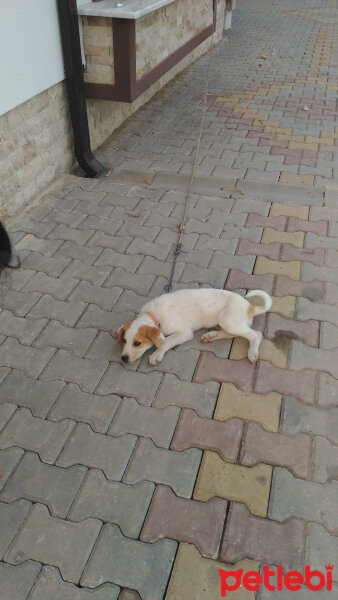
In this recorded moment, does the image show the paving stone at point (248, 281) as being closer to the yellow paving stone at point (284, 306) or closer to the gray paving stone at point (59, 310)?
the yellow paving stone at point (284, 306)

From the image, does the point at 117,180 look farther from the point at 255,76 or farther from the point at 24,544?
the point at 255,76

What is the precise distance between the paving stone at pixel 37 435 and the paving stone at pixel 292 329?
1.60 m

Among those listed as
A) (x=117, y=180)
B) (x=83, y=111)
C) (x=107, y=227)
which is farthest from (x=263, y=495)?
(x=83, y=111)

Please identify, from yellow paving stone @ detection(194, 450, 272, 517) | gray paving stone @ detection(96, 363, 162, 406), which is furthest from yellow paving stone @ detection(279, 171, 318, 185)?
yellow paving stone @ detection(194, 450, 272, 517)

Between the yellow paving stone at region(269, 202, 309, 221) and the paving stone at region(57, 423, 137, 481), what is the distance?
9.95 ft

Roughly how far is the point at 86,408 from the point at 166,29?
5584 mm

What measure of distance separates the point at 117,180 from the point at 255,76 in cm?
526

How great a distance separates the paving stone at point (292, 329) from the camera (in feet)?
Result: 11.4

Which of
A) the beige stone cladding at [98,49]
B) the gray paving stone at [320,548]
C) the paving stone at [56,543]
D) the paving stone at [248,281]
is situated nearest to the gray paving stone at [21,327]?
the paving stone at [56,543]

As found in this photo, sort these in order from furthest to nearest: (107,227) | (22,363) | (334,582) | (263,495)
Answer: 1. (107,227)
2. (22,363)
3. (263,495)
4. (334,582)

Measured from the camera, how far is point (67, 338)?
349 centimetres

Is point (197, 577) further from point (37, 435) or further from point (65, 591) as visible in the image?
point (37, 435)

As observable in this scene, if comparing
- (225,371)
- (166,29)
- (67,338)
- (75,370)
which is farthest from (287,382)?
(166,29)

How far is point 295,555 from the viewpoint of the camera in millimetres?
2303
